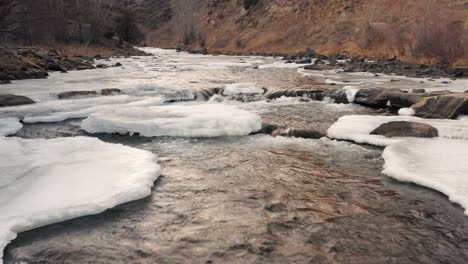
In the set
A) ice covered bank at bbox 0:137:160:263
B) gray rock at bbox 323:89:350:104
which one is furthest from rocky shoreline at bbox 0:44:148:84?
gray rock at bbox 323:89:350:104

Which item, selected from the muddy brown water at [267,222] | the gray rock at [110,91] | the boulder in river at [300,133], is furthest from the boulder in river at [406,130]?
the gray rock at [110,91]

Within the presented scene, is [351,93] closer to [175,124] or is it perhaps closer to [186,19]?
[175,124]

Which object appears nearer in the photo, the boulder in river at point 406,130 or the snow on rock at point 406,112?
the boulder in river at point 406,130

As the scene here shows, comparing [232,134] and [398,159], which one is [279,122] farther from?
[398,159]

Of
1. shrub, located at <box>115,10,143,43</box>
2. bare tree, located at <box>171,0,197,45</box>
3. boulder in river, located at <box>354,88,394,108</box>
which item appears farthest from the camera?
bare tree, located at <box>171,0,197,45</box>

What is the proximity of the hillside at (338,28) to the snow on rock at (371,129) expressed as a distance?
10604 mm

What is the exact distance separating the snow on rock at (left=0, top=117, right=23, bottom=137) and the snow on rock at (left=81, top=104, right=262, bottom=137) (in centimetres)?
109

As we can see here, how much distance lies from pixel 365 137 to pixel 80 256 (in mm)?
4718

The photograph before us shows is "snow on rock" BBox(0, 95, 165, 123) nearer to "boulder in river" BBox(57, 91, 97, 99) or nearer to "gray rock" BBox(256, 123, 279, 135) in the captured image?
"boulder in river" BBox(57, 91, 97, 99)

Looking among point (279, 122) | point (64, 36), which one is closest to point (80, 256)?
point (279, 122)

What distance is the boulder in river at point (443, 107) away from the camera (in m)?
7.70

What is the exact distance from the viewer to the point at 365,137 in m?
6.48

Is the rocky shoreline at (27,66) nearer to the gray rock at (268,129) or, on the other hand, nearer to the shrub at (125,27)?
the gray rock at (268,129)

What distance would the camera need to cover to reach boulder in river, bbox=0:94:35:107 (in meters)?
8.92
